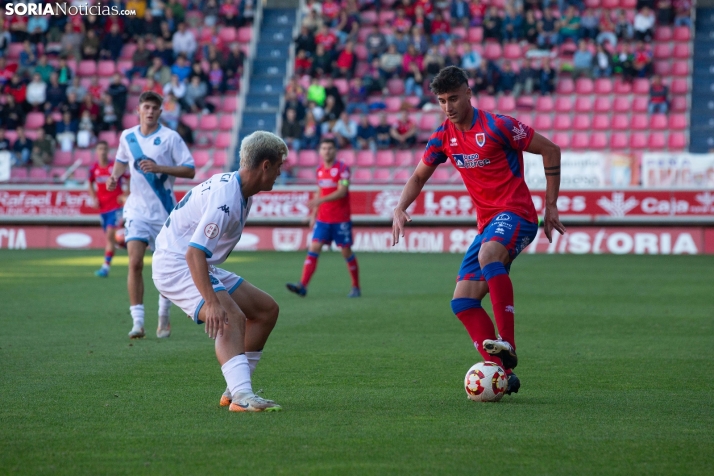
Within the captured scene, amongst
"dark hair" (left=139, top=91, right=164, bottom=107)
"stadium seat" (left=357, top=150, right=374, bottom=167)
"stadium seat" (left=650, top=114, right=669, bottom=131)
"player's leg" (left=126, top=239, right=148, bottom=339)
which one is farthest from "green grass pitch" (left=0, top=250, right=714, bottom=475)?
"stadium seat" (left=650, top=114, right=669, bottom=131)

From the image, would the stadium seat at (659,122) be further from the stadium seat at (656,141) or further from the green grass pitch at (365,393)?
the green grass pitch at (365,393)

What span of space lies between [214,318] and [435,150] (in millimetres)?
2123

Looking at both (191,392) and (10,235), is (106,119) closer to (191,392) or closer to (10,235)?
(10,235)

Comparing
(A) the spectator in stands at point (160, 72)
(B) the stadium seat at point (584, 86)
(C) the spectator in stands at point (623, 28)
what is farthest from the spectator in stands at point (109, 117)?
(C) the spectator in stands at point (623, 28)

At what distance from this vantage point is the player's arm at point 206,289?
505cm

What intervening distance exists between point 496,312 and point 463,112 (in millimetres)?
1282

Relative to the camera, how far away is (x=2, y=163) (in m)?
24.8

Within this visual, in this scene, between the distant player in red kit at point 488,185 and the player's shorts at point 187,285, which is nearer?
the player's shorts at point 187,285

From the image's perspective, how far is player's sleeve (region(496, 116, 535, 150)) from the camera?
20.3 ft

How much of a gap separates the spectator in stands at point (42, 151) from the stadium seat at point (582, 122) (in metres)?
14.2

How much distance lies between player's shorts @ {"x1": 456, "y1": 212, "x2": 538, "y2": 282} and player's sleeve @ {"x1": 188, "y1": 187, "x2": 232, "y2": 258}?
1739 mm

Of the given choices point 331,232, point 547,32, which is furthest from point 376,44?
point 331,232

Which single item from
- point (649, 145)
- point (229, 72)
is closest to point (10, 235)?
point (229, 72)

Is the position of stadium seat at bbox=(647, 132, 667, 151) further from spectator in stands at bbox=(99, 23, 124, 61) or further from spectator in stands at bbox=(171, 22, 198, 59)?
spectator in stands at bbox=(99, 23, 124, 61)
